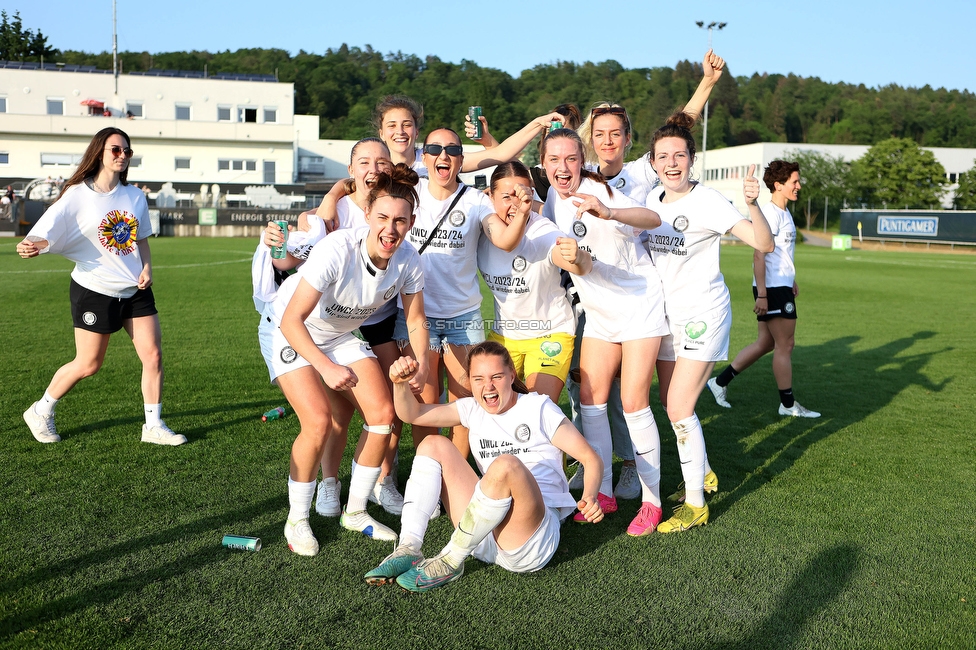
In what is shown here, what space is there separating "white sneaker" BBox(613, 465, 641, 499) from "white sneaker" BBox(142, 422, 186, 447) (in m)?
3.32

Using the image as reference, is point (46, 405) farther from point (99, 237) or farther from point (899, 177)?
point (899, 177)

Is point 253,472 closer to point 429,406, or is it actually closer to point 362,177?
point 429,406

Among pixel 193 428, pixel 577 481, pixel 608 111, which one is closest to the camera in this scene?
pixel 608 111

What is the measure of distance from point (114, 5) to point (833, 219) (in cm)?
5552

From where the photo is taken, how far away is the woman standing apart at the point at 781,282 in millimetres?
7410

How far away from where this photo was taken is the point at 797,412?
7.47 metres

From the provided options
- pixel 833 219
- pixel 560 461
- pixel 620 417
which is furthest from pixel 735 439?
pixel 833 219

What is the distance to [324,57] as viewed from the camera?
4528 inches

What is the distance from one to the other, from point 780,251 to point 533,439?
457cm

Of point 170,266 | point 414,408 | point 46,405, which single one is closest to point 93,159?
point 46,405

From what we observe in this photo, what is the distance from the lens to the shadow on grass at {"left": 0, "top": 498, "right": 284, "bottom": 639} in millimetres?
3402

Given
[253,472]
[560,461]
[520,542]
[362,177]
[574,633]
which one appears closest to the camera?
[574,633]

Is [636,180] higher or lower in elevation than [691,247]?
higher

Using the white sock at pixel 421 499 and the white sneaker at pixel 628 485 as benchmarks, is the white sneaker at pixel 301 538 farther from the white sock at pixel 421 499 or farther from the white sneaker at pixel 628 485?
the white sneaker at pixel 628 485
